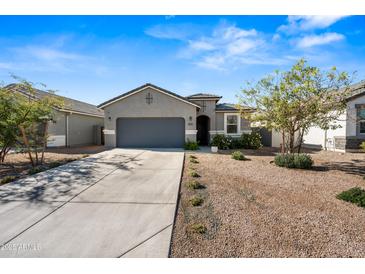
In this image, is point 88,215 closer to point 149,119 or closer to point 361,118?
point 149,119

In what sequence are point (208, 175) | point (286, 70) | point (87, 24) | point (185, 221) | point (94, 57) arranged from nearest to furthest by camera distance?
point (185, 221), point (87, 24), point (208, 175), point (286, 70), point (94, 57)

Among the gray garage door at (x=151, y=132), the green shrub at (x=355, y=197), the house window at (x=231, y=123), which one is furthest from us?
the house window at (x=231, y=123)

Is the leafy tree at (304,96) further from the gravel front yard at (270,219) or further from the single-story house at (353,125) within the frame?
the single-story house at (353,125)

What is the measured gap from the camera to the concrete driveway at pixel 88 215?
3145 mm

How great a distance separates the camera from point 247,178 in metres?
7.24

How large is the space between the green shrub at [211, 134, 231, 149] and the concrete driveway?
330 inches

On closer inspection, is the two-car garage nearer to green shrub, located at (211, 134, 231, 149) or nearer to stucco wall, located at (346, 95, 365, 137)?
green shrub, located at (211, 134, 231, 149)

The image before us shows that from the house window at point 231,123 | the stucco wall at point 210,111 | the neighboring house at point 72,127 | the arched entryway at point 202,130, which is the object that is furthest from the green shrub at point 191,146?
the neighboring house at point 72,127

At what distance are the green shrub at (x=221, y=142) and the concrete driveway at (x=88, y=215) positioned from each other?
8.39 m

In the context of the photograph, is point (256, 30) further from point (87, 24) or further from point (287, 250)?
point (287, 250)

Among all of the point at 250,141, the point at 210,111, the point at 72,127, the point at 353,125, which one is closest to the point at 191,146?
the point at 210,111

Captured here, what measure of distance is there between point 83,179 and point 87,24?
523 cm

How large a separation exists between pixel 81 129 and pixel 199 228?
17.7 m
